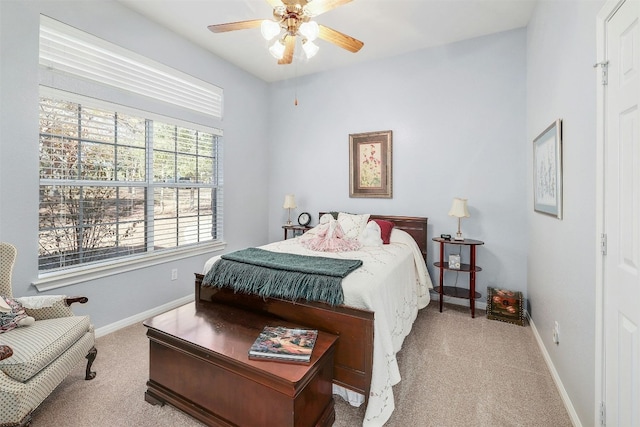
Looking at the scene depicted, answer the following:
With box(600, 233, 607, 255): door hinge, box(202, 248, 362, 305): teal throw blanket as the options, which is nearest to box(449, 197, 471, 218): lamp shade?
box(202, 248, 362, 305): teal throw blanket

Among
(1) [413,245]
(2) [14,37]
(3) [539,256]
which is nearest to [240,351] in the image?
(1) [413,245]

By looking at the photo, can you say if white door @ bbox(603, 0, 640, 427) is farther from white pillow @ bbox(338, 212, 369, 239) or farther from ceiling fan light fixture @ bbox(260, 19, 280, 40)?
white pillow @ bbox(338, 212, 369, 239)

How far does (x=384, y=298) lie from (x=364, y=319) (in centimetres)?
26

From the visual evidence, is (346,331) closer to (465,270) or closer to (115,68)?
(465,270)

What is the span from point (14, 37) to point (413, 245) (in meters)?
3.84

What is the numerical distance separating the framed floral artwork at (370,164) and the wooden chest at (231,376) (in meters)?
2.44

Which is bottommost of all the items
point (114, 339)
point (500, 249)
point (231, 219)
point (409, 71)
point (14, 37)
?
point (114, 339)

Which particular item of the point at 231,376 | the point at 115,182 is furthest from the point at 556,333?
the point at 115,182

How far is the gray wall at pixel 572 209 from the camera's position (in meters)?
1.50

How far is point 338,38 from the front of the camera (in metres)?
2.15

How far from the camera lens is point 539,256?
2.59 meters

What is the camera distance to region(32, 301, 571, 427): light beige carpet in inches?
66.2

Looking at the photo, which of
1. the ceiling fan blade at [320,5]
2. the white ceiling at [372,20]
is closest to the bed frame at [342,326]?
the ceiling fan blade at [320,5]

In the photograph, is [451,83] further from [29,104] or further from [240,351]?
[29,104]
